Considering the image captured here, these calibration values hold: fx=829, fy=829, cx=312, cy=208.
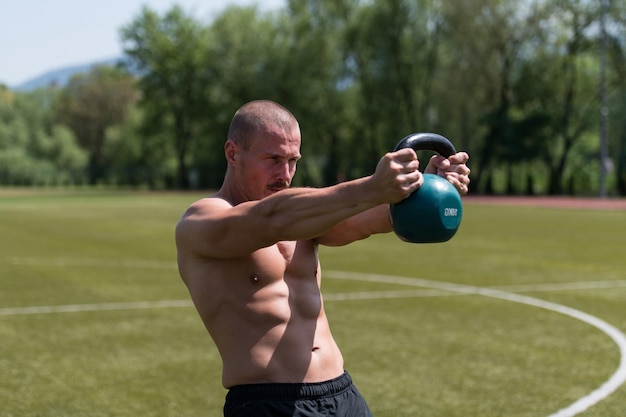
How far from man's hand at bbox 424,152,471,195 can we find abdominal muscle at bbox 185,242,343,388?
2.53 feet

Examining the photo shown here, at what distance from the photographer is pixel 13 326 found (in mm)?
10453

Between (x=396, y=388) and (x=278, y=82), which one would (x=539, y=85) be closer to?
(x=278, y=82)

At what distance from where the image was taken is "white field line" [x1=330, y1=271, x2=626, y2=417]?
A: 6812mm

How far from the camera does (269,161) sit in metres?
3.33

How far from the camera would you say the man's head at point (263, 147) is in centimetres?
329

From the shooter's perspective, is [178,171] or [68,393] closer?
[68,393]

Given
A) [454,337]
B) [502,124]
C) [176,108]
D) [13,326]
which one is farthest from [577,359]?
[176,108]

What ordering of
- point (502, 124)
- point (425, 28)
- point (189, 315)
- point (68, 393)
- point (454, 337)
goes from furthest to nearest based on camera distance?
1. point (425, 28)
2. point (502, 124)
3. point (189, 315)
4. point (454, 337)
5. point (68, 393)

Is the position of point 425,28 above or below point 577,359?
above

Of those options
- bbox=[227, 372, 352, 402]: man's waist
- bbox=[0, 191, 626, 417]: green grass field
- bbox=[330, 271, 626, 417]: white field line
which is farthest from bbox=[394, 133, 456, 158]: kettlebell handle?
bbox=[330, 271, 626, 417]: white field line

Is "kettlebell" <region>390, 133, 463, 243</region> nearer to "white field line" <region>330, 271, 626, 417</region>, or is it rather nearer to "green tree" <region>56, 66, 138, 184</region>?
"white field line" <region>330, 271, 626, 417</region>

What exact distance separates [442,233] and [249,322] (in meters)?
0.88

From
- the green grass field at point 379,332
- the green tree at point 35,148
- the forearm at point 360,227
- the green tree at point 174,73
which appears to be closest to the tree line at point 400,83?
the green tree at point 174,73

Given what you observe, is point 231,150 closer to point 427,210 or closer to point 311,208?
point 311,208
